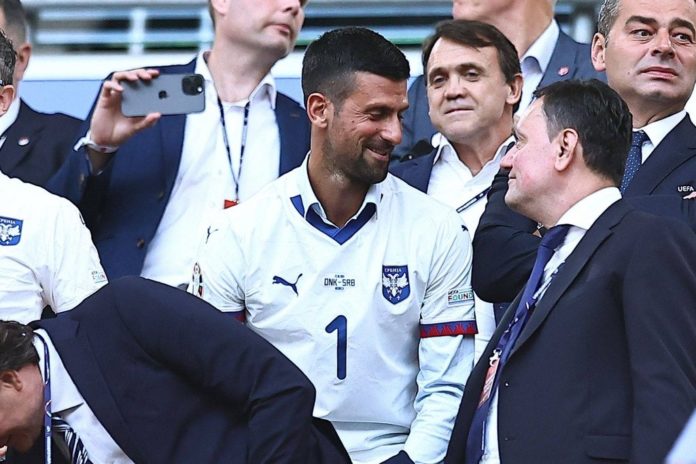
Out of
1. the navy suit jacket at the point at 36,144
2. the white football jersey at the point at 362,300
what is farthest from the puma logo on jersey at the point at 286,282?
the navy suit jacket at the point at 36,144

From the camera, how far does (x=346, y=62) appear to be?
489cm

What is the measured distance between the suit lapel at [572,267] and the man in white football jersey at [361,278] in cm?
65

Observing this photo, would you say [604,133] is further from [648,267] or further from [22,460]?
[22,460]

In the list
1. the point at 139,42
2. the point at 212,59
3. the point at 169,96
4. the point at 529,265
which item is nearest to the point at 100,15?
the point at 139,42

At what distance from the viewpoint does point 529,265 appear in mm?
4492

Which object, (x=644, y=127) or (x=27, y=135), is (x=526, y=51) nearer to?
(x=644, y=127)

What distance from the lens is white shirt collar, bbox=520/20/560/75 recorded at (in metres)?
5.82

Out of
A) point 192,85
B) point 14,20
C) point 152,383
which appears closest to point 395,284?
point 152,383

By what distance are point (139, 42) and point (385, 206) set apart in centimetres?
257

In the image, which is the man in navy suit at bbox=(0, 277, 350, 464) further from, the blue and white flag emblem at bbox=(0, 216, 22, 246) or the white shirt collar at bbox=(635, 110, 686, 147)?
the white shirt collar at bbox=(635, 110, 686, 147)

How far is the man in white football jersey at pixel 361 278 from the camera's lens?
15.0ft

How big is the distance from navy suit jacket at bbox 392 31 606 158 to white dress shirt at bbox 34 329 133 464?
6.23ft

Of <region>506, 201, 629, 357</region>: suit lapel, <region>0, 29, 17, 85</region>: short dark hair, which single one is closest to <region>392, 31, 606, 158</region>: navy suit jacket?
<region>0, 29, 17, 85</region>: short dark hair

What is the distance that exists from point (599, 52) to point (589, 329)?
5.17 ft
